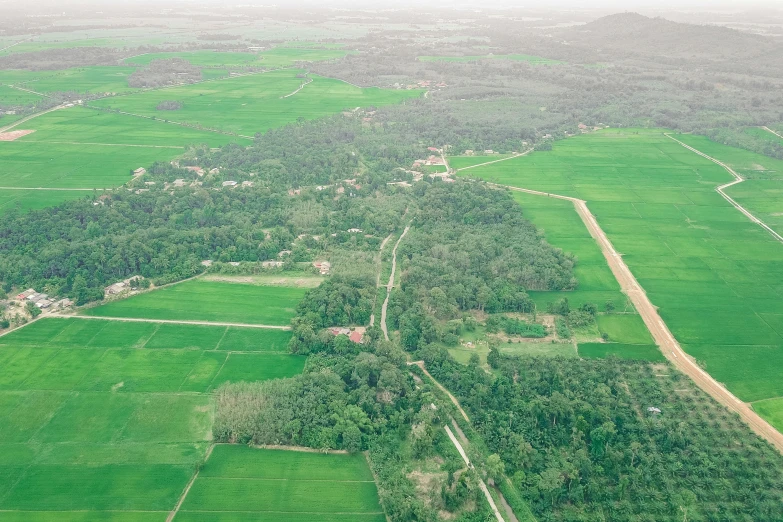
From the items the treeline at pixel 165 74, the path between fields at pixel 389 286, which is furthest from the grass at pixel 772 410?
the treeline at pixel 165 74

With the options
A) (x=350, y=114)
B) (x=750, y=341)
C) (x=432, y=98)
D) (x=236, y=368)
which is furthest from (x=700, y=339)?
(x=432, y=98)

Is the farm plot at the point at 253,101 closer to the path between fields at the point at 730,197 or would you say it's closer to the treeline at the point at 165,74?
the treeline at the point at 165,74

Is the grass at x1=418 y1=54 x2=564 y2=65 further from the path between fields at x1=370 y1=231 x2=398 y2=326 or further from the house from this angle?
the house

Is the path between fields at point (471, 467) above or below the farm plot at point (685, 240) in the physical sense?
below

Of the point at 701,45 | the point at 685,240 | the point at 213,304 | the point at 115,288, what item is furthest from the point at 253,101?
the point at 701,45

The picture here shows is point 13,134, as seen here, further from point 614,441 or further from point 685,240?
point 614,441

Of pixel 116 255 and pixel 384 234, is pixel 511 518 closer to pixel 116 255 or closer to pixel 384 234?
pixel 384 234
